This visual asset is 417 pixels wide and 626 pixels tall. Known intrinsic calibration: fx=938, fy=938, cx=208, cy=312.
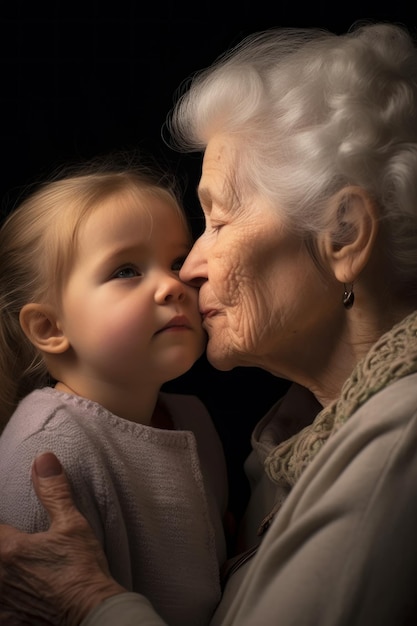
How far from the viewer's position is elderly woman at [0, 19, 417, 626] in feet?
5.11

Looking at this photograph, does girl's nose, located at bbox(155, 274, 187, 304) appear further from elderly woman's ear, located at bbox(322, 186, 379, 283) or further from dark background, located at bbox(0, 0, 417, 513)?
dark background, located at bbox(0, 0, 417, 513)

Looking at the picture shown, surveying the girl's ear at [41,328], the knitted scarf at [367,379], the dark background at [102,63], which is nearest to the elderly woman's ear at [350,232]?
the knitted scarf at [367,379]

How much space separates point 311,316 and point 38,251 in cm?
61

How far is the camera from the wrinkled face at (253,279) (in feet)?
6.33

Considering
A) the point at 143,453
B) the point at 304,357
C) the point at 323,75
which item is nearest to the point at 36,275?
the point at 143,453

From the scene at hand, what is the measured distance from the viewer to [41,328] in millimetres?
2061

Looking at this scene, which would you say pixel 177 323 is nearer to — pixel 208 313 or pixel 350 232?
pixel 208 313

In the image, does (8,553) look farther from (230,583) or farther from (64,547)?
(230,583)

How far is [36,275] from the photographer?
6.74ft

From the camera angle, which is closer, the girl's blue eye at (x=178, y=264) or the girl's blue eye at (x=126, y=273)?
the girl's blue eye at (x=126, y=273)

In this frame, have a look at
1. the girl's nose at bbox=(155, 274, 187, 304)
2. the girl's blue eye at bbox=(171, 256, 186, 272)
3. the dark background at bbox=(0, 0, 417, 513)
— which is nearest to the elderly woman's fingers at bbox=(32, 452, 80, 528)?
the girl's nose at bbox=(155, 274, 187, 304)

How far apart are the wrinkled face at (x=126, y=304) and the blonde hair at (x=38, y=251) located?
3 cm

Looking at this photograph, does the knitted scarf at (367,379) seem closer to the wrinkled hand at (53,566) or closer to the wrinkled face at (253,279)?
the wrinkled face at (253,279)

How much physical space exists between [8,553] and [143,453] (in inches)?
14.0
